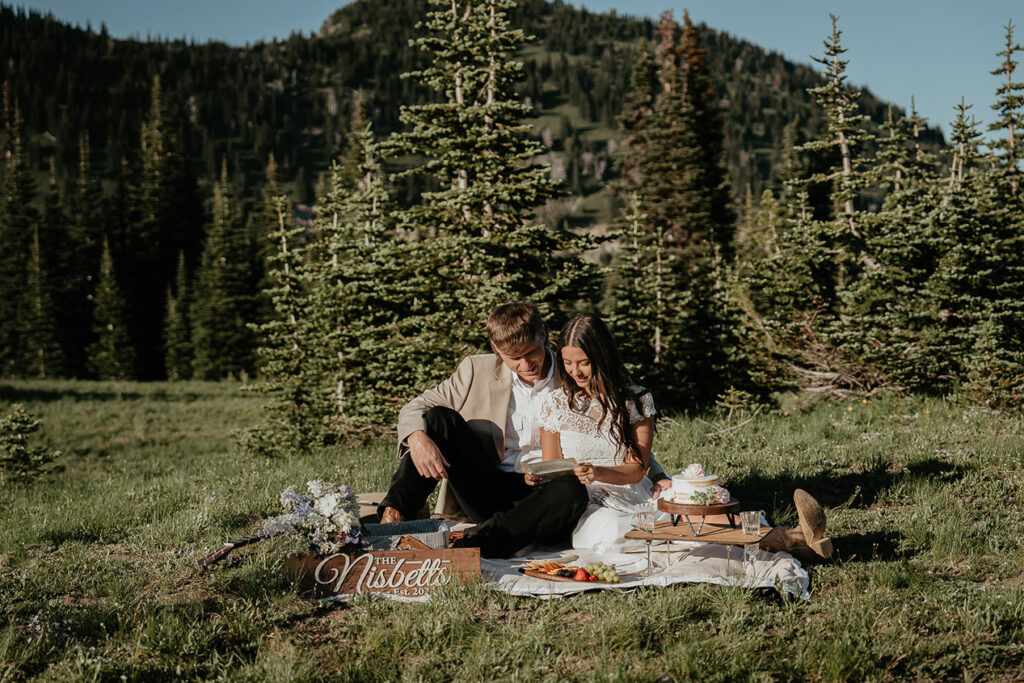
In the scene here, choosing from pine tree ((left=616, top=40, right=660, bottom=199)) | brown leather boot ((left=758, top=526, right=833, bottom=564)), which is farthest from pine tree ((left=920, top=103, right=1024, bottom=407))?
pine tree ((left=616, top=40, right=660, bottom=199))

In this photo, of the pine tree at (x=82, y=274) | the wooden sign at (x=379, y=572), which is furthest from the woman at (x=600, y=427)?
the pine tree at (x=82, y=274)

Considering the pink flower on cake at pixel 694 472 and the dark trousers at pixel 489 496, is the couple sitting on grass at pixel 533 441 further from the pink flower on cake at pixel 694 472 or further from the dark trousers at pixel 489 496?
the pink flower on cake at pixel 694 472

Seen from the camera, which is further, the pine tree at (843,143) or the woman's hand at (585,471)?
the pine tree at (843,143)

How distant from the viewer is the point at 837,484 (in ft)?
24.3

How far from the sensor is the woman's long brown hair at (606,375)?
555cm

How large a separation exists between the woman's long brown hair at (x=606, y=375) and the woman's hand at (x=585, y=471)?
18.4 inches

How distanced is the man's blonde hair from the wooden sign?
157 centimetres

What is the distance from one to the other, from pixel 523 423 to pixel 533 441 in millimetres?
172

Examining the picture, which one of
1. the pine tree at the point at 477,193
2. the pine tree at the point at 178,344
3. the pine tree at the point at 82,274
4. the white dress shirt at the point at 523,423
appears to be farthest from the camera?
the pine tree at the point at 82,274

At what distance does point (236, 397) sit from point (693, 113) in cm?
2884

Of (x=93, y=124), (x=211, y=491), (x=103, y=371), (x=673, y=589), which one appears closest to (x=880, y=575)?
(x=673, y=589)

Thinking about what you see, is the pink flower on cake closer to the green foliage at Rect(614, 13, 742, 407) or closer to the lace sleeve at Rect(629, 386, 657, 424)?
the lace sleeve at Rect(629, 386, 657, 424)

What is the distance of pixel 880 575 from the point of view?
15.8ft

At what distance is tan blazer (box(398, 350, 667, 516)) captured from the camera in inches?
243
